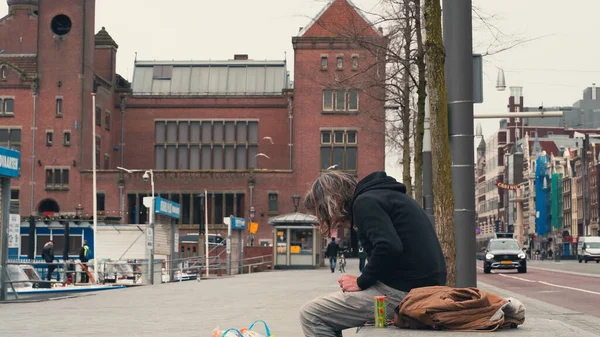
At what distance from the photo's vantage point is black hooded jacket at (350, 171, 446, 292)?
20.2 ft

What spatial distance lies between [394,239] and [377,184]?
0.46m

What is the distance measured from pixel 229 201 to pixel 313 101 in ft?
36.1

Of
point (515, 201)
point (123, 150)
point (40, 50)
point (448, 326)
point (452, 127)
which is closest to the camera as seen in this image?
point (448, 326)

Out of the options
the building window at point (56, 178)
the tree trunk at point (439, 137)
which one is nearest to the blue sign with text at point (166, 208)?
the tree trunk at point (439, 137)

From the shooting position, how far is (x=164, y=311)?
18375 millimetres

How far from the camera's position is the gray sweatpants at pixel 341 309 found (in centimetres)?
640

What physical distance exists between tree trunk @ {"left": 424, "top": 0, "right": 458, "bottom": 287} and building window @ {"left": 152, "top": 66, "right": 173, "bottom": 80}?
87006mm

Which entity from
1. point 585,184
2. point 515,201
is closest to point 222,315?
point 585,184

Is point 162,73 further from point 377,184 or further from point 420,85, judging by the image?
point 377,184

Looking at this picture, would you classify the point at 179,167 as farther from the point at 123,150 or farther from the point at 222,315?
the point at 222,315

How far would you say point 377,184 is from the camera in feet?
21.2

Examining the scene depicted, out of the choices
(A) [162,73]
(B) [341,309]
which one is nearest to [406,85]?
(B) [341,309]

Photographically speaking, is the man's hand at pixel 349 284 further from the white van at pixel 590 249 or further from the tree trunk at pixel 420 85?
the white van at pixel 590 249

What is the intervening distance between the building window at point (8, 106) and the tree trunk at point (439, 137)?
7529 centimetres
